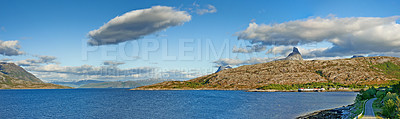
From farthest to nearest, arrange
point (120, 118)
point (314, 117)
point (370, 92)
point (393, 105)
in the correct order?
point (370, 92)
point (120, 118)
point (314, 117)
point (393, 105)

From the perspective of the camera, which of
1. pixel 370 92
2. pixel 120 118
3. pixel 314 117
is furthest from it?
pixel 370 92

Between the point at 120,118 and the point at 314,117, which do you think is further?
the point at 120,118

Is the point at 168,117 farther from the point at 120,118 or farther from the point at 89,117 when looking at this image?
the point at 89,117

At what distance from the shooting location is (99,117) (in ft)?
285

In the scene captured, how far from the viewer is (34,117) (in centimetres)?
8938

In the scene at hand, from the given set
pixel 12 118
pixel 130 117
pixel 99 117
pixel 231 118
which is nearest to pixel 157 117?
pixel 130 117

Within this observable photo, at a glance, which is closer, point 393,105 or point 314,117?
point 393,105

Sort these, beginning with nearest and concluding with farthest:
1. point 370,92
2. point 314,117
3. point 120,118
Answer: point 314,117 < point 120,118 < point 370,92

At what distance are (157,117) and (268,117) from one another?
3714cm

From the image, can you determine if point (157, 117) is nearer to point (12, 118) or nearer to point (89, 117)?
point (89, 117)

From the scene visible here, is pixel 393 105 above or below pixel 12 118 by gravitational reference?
above

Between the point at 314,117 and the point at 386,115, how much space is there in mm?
21963

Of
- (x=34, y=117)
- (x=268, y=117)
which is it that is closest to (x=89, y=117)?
(x=34, y=117)

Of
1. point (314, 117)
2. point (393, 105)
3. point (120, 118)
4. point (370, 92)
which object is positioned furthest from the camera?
point (370, 92)
